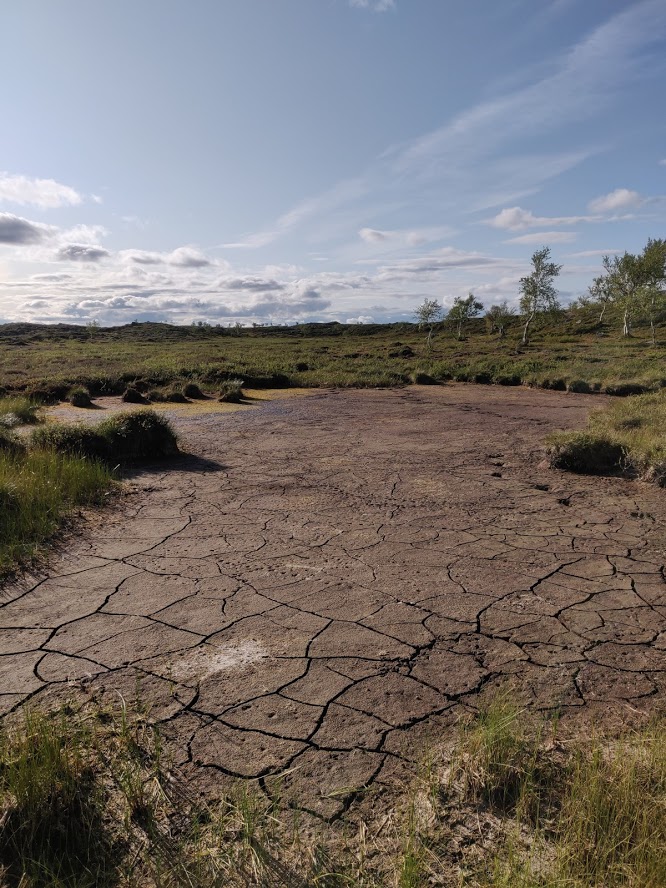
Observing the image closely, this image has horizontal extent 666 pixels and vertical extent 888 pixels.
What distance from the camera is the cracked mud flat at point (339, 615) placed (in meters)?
2.77

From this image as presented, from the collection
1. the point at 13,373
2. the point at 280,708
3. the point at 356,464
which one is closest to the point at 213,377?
the point at 13,373

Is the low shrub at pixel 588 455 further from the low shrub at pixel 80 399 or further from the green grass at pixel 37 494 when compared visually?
the low shrub at pixel 80 399

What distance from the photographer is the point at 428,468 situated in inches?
320

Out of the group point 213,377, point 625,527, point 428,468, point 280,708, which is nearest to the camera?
point 280,708

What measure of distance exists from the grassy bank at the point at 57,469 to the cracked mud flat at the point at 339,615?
0.38 meters

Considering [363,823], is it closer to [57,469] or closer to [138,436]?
[57,469]

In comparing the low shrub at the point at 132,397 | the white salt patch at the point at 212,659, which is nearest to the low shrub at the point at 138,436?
the white salt patch at the point at 212,659

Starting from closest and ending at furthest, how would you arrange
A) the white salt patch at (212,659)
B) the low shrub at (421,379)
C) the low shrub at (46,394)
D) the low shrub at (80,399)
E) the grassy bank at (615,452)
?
the white salt patch at (212,659)
the grassy bank at (615,452)
the low shrub at (80,399)
the low shrub at (46,394)
the low shrub at (421,379)

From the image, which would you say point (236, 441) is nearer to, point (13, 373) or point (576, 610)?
point (576, 610)

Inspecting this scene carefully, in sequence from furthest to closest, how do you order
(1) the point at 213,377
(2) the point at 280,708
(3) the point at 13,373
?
(3) the point at 13,373, (1) the point at 213,377, (2) the point at 280,708

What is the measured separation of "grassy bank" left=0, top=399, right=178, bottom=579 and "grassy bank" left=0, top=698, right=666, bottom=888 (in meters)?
2.69

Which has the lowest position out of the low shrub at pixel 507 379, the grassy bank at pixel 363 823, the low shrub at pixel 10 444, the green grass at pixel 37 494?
the grassy bank at pixel 363 823

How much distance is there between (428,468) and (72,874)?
6.63 metres

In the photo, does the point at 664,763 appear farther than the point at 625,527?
No
